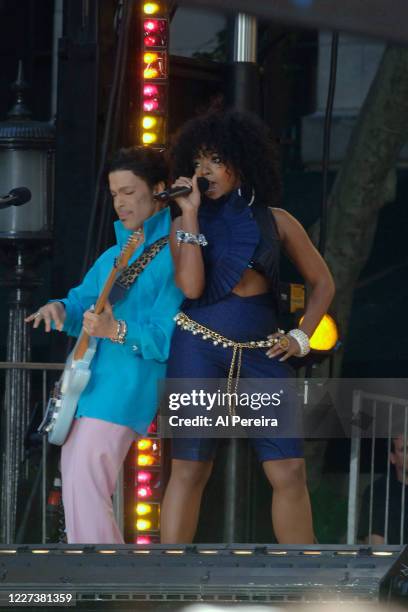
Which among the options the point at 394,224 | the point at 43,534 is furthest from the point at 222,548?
the point at 394,224

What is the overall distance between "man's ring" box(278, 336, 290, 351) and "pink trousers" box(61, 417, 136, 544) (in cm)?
55

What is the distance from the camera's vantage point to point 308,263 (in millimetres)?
3746

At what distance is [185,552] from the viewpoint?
2.46m

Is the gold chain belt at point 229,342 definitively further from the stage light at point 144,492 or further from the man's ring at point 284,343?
the stage light at point 144,492

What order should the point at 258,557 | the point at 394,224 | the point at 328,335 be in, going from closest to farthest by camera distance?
the point at 258,557
the point at 328,335
the point at 394,224

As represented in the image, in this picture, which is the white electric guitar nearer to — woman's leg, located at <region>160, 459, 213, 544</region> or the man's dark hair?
the man's dark hair

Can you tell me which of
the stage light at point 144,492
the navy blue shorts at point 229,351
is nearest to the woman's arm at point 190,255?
the navy blue shorts at point 229,351

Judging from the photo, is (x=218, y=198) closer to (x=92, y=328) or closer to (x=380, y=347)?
(x=92, y=328)

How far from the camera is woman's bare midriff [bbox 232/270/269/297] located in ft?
11.8

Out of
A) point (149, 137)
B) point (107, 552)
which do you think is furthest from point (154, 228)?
point (107, 552)

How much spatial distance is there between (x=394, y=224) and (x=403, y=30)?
10490mm

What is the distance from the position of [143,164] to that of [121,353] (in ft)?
1.98

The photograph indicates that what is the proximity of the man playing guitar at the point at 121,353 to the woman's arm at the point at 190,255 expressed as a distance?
5.4 inches

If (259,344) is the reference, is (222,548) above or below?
below
